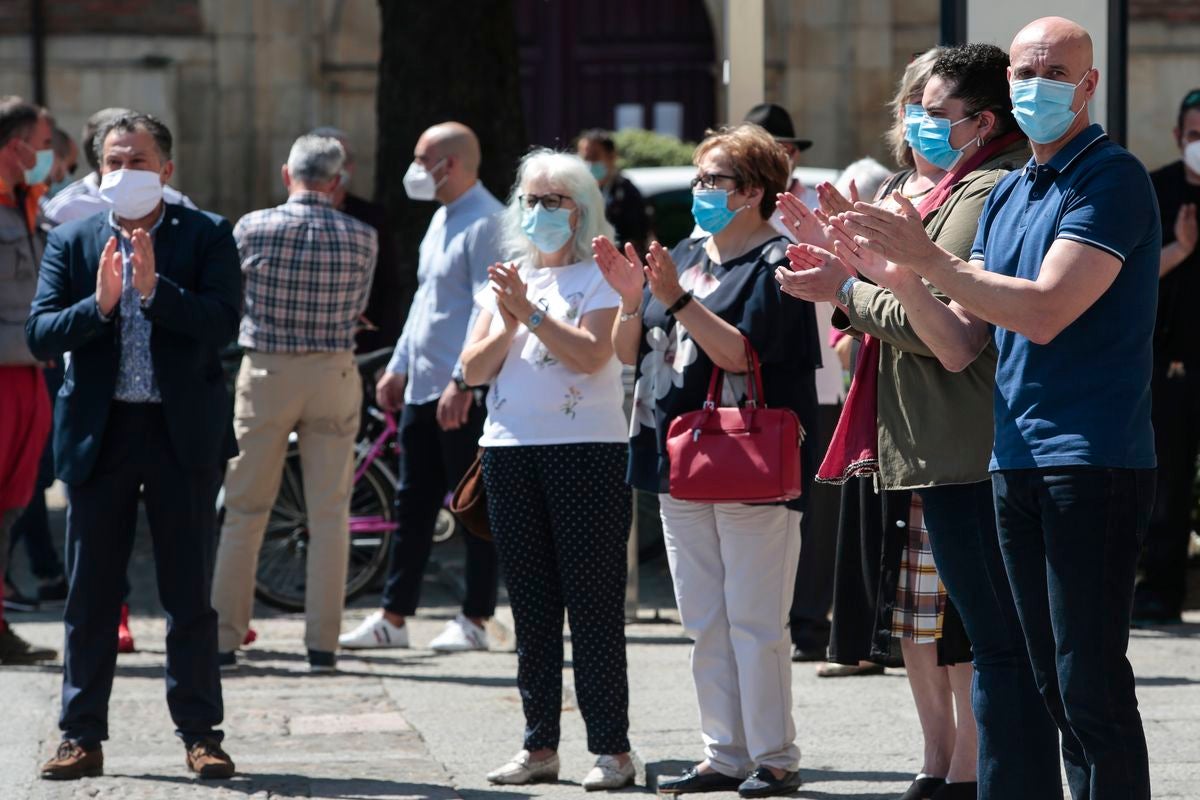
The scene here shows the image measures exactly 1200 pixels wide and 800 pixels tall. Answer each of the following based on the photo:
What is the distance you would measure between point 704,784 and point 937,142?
197cm

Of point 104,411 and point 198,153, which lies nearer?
point 104,411

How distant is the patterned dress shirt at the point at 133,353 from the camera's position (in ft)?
19.2

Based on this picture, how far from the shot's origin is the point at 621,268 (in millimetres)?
5398

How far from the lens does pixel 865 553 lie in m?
5.12

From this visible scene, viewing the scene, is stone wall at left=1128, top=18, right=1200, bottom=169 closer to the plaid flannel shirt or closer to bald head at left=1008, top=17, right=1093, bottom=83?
the plaid flannel shirt

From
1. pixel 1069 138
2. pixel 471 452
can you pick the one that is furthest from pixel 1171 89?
pixel 1069 138

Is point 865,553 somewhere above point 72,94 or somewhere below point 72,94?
below

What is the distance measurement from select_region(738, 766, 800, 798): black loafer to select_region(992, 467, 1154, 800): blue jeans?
59.3 inches

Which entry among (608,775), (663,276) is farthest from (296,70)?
(663,276)

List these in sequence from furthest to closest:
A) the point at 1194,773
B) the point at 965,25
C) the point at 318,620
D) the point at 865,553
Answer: the point at 318,620
the point at 965,25
the point at 1194,773
the point at 865,553

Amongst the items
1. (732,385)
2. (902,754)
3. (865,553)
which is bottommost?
(902,754)

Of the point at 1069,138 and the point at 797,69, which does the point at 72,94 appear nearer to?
the point at 797,69

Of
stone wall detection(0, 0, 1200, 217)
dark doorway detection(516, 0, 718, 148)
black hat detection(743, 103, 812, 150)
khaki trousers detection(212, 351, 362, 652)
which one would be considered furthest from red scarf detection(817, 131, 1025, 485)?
dark doorway detection(516, 0, 718, 148)

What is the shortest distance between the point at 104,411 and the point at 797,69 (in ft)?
52.1
